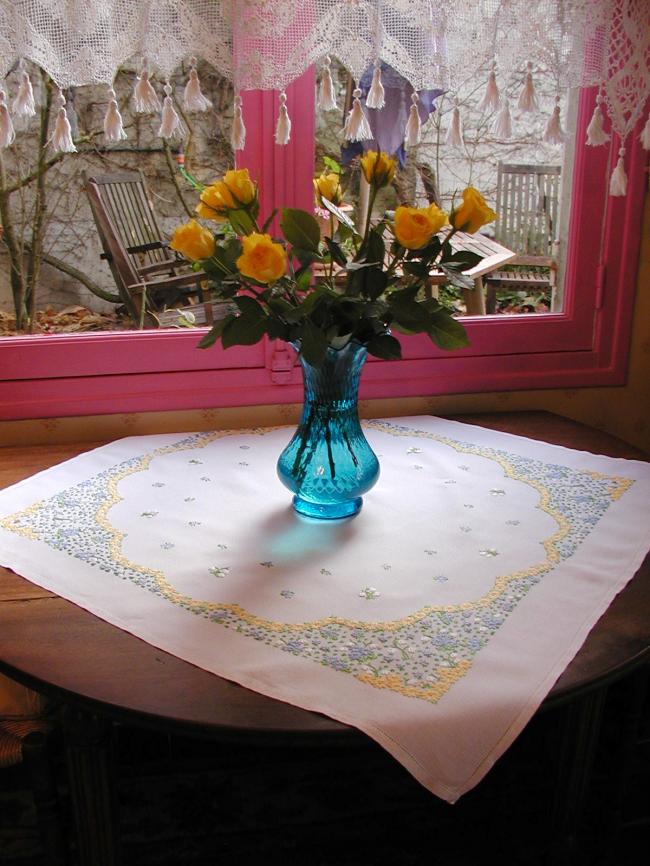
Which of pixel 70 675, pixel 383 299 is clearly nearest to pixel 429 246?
pixel 383 299

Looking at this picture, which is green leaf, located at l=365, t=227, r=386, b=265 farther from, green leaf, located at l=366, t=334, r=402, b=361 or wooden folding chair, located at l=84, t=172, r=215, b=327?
wooden folding chair, located at l=84, t=172, r=215, b=327

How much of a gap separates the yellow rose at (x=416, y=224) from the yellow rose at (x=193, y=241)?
27cm

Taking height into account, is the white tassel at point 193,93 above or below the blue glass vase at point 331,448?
above

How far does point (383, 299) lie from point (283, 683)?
22.5 inches

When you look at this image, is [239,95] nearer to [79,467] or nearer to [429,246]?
[429,246]

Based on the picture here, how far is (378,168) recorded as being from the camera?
A: 4.22 ft

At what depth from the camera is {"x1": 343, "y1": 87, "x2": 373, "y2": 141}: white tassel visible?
1.54 m

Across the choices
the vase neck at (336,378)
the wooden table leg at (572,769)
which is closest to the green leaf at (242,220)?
the vase neck at (336,378)

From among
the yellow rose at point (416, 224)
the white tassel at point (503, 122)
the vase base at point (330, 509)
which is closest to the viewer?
the yellow rose at point (416, 224)

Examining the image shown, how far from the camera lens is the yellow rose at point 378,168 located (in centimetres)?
129

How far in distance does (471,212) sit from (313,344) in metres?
0.29

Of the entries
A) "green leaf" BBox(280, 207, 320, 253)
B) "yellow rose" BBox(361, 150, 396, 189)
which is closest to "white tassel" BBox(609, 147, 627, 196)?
"yellow rose" BBox(361, 150, 396, 189)

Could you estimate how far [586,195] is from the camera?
193 centimetres

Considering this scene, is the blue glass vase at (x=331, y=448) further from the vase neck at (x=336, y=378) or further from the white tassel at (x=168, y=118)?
the white tassel at (x=168, y=118)
